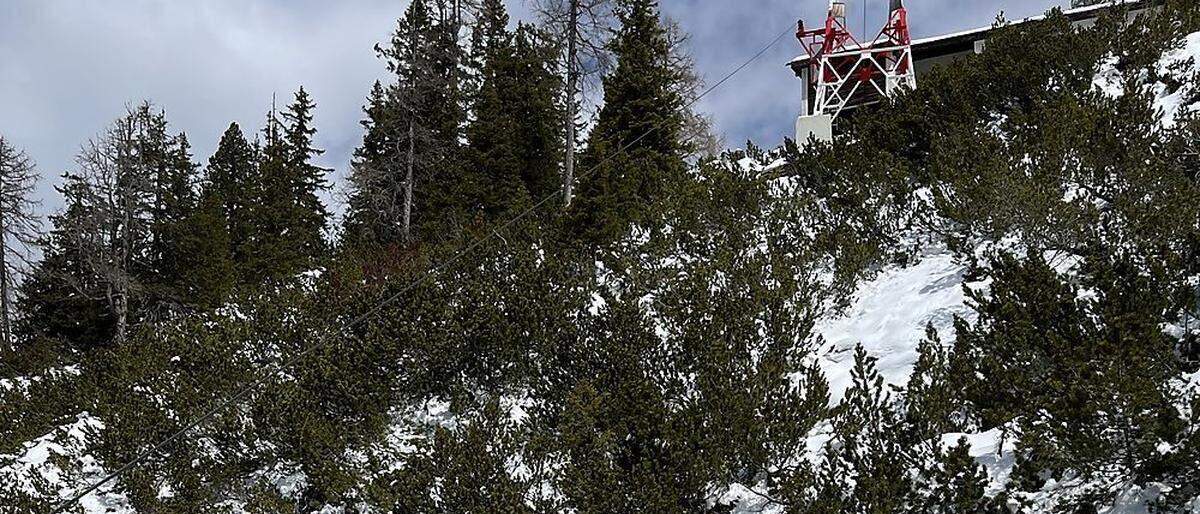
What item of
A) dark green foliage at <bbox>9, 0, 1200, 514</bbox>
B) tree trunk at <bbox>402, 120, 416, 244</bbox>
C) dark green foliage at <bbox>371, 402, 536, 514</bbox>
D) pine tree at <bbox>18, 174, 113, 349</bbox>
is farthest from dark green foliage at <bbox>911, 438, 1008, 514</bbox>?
pine tree at <bbox>18, 174, 113, 349</bbox>

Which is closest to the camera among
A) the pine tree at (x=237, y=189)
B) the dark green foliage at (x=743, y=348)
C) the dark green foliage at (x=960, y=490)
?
the dark green foliage at (x=960, y=490)

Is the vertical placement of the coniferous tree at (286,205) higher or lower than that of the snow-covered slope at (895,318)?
higher

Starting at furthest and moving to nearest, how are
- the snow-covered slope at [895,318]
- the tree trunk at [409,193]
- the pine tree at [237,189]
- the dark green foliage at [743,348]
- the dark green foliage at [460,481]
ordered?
the pine tree at [237,189] < the tree trunk at [409,193] < the snow-covered slope at [895,318] < the dark green foliage at [460,481] < the dark green foliage at [743,348]

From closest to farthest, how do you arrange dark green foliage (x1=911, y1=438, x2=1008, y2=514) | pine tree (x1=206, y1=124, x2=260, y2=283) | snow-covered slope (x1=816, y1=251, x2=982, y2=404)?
dark green foliage (x1=911, y1=438, x2=1008, y2=514), snow-covered slope (x1=816, y1=251, x2=982, y2=404), pine tree (x1=206, y1=124, x2=260, y2=283)

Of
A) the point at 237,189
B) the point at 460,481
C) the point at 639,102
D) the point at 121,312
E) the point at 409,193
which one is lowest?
the point at 460,481

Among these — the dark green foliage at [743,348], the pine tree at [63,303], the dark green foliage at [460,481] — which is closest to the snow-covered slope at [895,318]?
the dark green foliage at [743,348]

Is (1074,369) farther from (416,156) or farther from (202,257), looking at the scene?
(202,257)

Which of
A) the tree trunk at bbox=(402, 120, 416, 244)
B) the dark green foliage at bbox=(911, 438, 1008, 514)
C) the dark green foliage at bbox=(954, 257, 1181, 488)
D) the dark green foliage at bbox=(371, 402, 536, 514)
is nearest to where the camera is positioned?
the dark green foliage at bbox=(954, 257, 1181, 488)

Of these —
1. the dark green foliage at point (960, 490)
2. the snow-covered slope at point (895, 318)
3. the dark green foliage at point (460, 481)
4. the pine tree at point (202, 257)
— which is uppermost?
the pine tree at point (202, 257)

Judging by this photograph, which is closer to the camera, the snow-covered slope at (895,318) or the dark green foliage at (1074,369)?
the dark green foliage at (1074,369)

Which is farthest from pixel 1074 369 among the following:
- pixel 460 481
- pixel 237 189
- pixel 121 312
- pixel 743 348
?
pixel 237 189

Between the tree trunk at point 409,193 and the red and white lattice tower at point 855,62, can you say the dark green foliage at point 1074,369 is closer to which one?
the red and white lattice tower at point 855,62

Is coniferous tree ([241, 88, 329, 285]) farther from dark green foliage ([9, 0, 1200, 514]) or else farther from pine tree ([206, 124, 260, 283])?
dark green foliage ([9, 0, 1200, 514])

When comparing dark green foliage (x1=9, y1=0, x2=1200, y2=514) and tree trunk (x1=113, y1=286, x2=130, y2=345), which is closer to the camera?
dark green foliage (x1=9, y1=0, x2=1200, y2=514)
